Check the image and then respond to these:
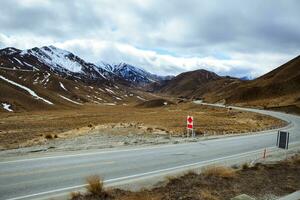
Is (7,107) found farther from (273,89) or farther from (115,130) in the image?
(273,89)

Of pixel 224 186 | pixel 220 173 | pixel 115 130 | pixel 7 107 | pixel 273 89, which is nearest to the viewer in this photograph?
Answer: pixel 224 186

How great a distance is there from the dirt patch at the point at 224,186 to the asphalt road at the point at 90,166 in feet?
6.40

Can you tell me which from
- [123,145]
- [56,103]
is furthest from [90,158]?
[56,103]

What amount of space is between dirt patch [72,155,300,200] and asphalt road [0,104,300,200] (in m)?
1.95

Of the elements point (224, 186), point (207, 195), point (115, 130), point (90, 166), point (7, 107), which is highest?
point (207, 195)

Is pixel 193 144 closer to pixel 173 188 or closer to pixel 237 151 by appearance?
pixel 237 151

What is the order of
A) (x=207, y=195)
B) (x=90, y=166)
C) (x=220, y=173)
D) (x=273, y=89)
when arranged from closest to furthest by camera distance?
(x=207, y=195) → (x=220, y=173) → (x=90, y=166) → (x=273, y=89)

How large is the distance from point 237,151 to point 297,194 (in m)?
12.3

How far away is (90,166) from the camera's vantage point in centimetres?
1428

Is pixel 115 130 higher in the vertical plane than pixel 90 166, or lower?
lower

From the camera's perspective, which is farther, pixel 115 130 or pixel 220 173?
pixel 115 130

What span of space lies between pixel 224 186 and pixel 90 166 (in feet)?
18.4

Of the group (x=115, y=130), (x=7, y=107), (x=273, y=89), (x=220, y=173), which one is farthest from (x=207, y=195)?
(x=273, y=89)

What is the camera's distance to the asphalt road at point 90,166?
10847 millimetres
